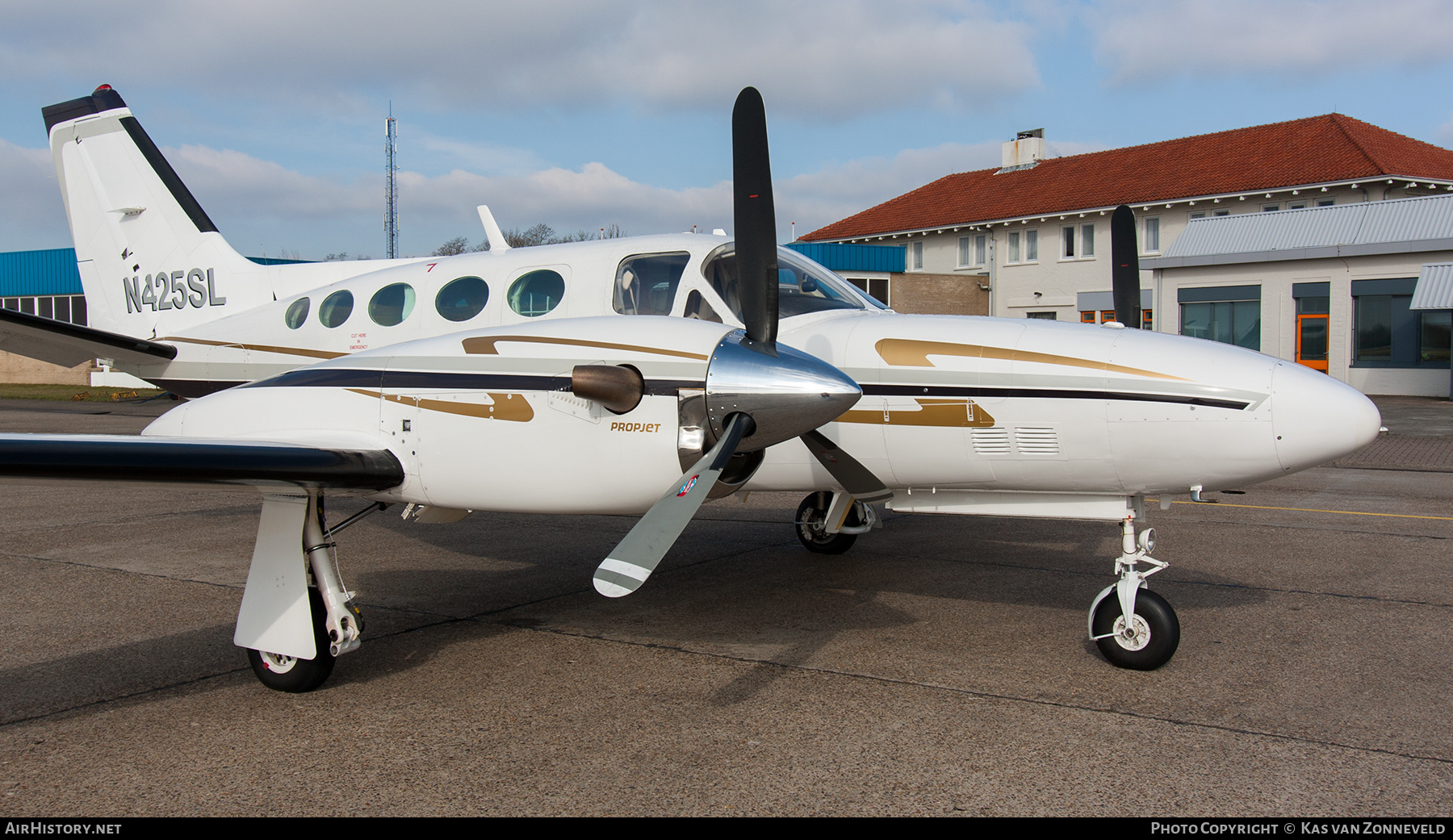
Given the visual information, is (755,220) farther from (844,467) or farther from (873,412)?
(844,467)

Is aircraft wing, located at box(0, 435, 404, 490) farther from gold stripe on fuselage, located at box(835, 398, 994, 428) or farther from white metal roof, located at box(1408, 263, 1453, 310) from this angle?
white metal roof, located at box(1408, 263, 1453, 310)

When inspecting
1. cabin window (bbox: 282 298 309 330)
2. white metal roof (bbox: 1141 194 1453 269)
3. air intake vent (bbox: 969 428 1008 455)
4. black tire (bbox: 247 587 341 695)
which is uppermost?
white metal roof (bbox: 1141 194 1453 269)

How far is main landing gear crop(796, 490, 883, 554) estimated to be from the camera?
8.57 m

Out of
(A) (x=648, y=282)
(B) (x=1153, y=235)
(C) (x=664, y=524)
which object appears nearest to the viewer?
(C) (x=664, y=524)

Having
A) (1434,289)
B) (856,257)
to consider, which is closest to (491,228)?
(1434,289)

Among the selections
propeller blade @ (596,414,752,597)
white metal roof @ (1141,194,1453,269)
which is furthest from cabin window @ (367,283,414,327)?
white metal roof @ (1141,194,1453,269)

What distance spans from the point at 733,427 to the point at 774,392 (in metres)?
0.26

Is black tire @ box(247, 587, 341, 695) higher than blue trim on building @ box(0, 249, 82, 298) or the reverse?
the reverse

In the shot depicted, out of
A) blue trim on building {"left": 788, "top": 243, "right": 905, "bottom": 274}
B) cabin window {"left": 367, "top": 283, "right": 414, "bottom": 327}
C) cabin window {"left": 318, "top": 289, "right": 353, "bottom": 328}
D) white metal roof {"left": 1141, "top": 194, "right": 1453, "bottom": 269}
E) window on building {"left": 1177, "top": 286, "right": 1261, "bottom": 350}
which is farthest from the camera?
blue trim on building {"left": 788, "top": 243, "right": 905, "bottom": 274}

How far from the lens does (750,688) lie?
16.8ft

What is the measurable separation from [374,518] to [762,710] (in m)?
7.45

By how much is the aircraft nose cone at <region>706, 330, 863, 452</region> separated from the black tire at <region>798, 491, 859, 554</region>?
3.81 metres

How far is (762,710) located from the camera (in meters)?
4.79
